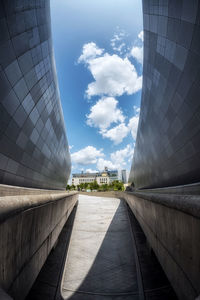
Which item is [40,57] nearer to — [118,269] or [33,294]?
[33,294]

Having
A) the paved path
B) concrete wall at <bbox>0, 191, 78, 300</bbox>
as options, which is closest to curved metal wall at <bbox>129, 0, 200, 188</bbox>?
the paved path

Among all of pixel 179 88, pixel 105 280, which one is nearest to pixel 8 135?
pixel 105 280

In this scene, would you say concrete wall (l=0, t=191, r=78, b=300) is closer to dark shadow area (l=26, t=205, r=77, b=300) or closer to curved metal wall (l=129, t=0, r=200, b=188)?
dark shadow area (l=26, t=205, r=77, b=300)

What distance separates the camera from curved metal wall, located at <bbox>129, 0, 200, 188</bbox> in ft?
25.3

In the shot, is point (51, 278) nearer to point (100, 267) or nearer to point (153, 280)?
point (100, 267)

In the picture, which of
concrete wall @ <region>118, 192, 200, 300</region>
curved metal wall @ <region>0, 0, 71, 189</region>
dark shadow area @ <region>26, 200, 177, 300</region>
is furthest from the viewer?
curved metal wall @ <region>0, 0, 71, 189</region>

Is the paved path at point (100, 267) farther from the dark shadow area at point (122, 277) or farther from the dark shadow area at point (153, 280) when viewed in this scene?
the dark shadow area at point (153, 280)

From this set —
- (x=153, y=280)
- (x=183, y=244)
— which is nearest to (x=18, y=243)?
(x=183, y=244)

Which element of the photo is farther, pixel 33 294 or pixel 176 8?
pixel 176 8

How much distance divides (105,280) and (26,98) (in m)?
11.1

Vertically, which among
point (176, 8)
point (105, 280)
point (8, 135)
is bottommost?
point (105, 280)

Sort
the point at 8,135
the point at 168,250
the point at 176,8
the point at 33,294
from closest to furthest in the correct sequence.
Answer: the point at 168,250 < the point at 33,294 < the point at 176,8 < the point at 8,135

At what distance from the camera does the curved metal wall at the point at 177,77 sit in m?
7.72

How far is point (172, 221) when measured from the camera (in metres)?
3.69
